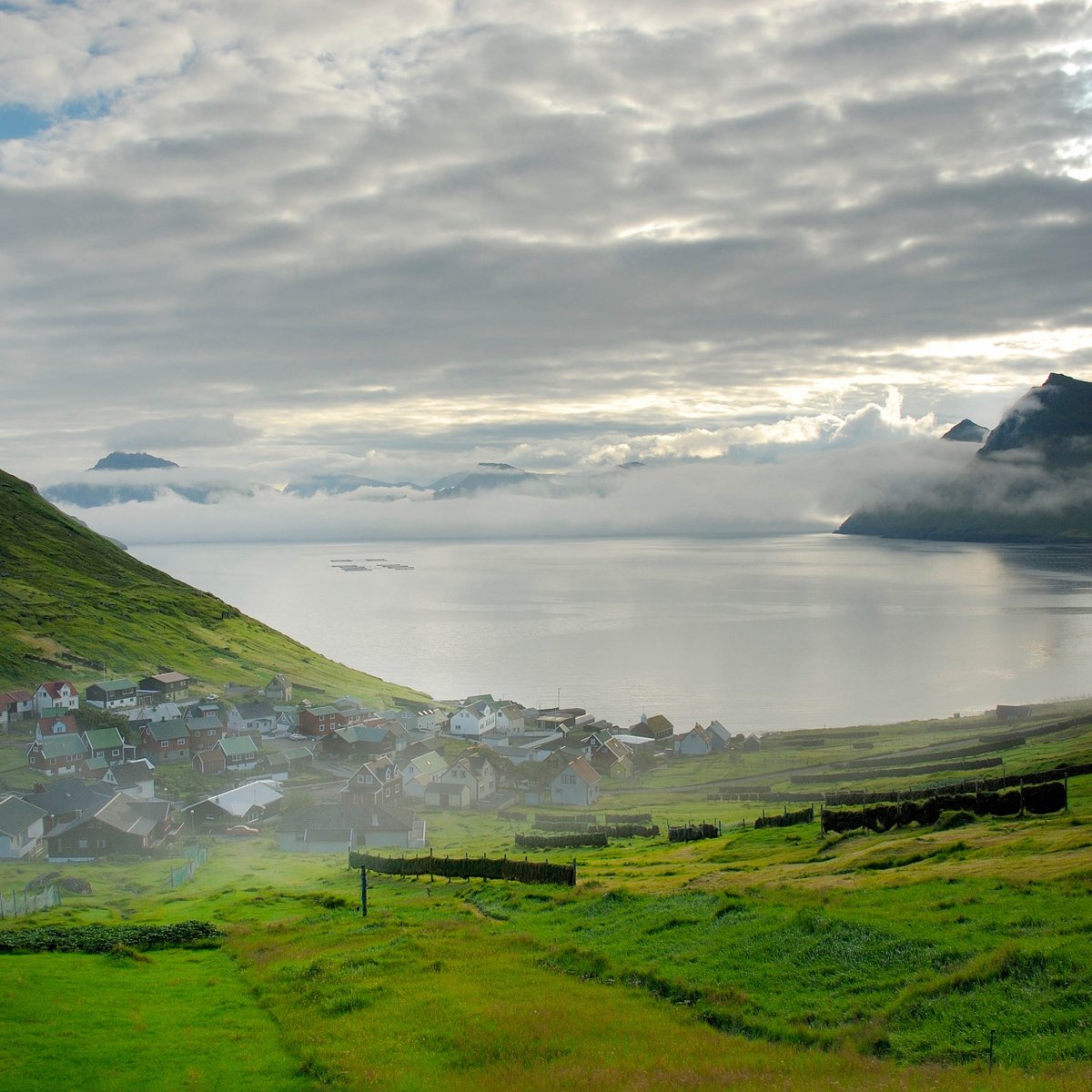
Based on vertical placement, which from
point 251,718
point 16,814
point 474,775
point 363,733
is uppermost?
point 16,814

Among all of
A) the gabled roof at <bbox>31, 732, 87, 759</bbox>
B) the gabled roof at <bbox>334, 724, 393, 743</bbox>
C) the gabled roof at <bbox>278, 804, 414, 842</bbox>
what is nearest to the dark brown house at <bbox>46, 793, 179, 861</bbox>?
the gabled roof at <bbox>278, 804, 414, 842</bbox>

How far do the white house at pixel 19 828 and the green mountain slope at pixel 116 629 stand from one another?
46.6 m

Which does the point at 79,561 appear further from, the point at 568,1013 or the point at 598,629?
the point at 568,1013

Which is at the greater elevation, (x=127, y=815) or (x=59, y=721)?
(x=59, y=721)

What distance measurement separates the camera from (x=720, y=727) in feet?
316

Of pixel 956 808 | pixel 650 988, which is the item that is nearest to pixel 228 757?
pixel 956 808

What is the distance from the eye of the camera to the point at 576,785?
257ft

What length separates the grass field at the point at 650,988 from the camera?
1512cm

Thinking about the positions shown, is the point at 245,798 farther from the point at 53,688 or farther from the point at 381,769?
the point at 53,688

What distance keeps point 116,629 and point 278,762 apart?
63.4 m

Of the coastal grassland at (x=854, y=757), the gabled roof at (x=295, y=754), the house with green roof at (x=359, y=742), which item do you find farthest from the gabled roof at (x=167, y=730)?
the coastal grassland at (x=854, y=757)

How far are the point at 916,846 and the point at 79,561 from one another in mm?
180762

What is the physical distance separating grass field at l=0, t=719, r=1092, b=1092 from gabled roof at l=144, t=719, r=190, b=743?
59115 mm

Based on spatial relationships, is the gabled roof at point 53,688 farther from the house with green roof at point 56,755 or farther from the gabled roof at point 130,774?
the gabled roof at point 130,774
